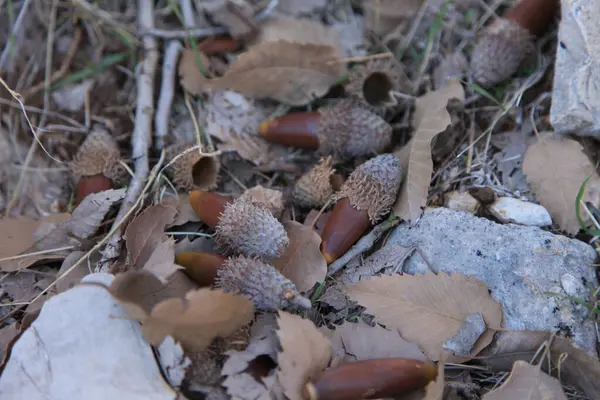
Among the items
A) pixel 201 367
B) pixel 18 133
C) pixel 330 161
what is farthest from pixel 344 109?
pixel 18 133

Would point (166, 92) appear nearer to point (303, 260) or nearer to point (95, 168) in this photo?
point (95, 168)

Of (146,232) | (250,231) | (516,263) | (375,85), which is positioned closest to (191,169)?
(146,232)

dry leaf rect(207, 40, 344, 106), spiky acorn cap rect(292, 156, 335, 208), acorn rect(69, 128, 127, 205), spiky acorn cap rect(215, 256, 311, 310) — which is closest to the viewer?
spiky acorn cap rect(215, 256, 311, 310)

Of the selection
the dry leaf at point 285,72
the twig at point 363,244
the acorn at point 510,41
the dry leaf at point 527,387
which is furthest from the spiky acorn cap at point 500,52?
the dry leaf at point 527,387

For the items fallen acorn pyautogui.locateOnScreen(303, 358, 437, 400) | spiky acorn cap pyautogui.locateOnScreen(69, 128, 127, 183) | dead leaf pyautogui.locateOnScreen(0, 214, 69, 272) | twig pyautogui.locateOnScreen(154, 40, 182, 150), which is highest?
twig pyautogui.locateOnScreen(154, 40, 182, 150)

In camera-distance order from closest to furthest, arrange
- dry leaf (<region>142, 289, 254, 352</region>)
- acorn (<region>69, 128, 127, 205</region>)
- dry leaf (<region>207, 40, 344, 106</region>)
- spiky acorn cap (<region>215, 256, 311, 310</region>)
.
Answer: dry leaf (<region>142, 289, 254, 352</region>)
spiky acorn cap (<region>215, 256, 311, 310</region>)
acorn (<region>69, 128, 127, 205</region>)
dry leaf (<region>207, 40, 344, 106</region>)

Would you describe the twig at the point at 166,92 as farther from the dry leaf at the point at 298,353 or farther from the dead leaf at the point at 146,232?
the dry leaf at the point at 298,353

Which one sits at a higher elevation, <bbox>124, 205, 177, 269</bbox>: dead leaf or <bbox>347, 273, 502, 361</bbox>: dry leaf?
<bbox>124, 205, 177, 269</bbox>: dead leaf

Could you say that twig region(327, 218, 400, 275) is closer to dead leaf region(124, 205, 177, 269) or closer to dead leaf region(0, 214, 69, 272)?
dead leaf region(124, 205, 177, 269)

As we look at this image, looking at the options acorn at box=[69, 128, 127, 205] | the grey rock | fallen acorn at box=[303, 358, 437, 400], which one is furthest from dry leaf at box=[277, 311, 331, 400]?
acorn at box=[69, 128, 127, 205]
